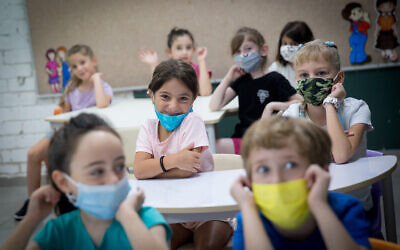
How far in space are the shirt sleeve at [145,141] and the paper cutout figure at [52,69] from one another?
331 centimetres

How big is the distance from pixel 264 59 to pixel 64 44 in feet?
8.56

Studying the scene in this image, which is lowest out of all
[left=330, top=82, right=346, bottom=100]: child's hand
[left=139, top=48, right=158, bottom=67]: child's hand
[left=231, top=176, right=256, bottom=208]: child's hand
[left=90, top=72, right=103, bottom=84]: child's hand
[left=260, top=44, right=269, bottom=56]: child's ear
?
[left=231, top=176, right=256, bottom=208]: child's hand

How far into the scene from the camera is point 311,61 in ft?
6.09

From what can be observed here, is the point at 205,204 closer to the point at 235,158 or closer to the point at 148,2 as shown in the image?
the point at 235,158

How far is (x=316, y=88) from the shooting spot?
181cm

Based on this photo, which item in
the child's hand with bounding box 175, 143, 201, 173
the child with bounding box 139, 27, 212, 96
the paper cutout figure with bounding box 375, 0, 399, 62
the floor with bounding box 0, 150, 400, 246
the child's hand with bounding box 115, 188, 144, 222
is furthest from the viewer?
the paper cutout figure with bounding box 375, 0, 399, 62

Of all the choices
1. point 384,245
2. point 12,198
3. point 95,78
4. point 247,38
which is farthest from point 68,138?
point 12,198

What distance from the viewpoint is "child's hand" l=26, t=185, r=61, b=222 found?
1.09 m

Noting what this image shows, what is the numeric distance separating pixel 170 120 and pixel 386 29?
3.17 meters

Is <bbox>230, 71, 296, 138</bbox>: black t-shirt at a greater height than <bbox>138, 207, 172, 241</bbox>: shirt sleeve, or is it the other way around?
<bbox>230, 71, 296, 138</bbox>: black t-shirt

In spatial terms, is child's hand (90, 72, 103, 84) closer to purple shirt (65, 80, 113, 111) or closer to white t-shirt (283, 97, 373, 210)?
purple shirt (65, 80, 113, 111)

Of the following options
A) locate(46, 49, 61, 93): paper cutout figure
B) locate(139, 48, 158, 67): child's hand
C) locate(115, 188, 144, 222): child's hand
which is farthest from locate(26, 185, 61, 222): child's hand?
locate(46, 49, 61, 93): paper cutout figure

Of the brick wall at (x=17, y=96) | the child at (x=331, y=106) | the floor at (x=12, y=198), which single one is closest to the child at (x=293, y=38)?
the floor at (x=12, y=198)

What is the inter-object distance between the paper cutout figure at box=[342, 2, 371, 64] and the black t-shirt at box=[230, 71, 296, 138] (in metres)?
1.54
